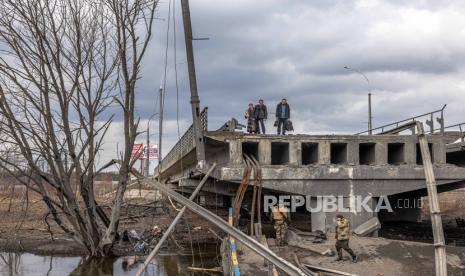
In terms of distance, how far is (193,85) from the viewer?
56.0ft

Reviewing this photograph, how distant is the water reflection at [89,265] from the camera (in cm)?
1591

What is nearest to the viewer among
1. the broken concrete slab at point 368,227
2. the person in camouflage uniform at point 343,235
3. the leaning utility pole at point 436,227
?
the leaning utility pole at point 436,227

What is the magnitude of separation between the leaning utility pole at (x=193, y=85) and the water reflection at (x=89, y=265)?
348 cm

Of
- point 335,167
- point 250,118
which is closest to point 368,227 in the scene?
point 335,167

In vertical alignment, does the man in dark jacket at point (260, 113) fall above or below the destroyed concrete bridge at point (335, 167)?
above

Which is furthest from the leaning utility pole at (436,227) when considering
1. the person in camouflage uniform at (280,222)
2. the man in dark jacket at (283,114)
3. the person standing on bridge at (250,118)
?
the person standing on bridge at (250,118)

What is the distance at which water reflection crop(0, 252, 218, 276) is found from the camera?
1591 centimetres

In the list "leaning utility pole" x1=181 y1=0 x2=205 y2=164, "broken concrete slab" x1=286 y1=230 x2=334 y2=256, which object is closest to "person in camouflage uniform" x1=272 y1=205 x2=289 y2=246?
"broken concrete slab" x1=286 y1=230 x2=334 y2=256

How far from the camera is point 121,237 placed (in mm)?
20000

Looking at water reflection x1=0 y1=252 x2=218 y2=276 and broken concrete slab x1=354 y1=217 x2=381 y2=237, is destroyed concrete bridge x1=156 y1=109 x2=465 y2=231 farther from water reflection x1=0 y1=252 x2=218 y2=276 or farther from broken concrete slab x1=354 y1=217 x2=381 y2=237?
water reflection x1=0 y1=252 x2=218 y2=276

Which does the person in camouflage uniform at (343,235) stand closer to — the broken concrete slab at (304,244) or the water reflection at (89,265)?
the broken concrete slab at (304,244)

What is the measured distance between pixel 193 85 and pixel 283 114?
4.63m

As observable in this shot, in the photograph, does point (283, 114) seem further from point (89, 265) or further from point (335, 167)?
point (89, 265)

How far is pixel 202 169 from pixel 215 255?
11.9ft
